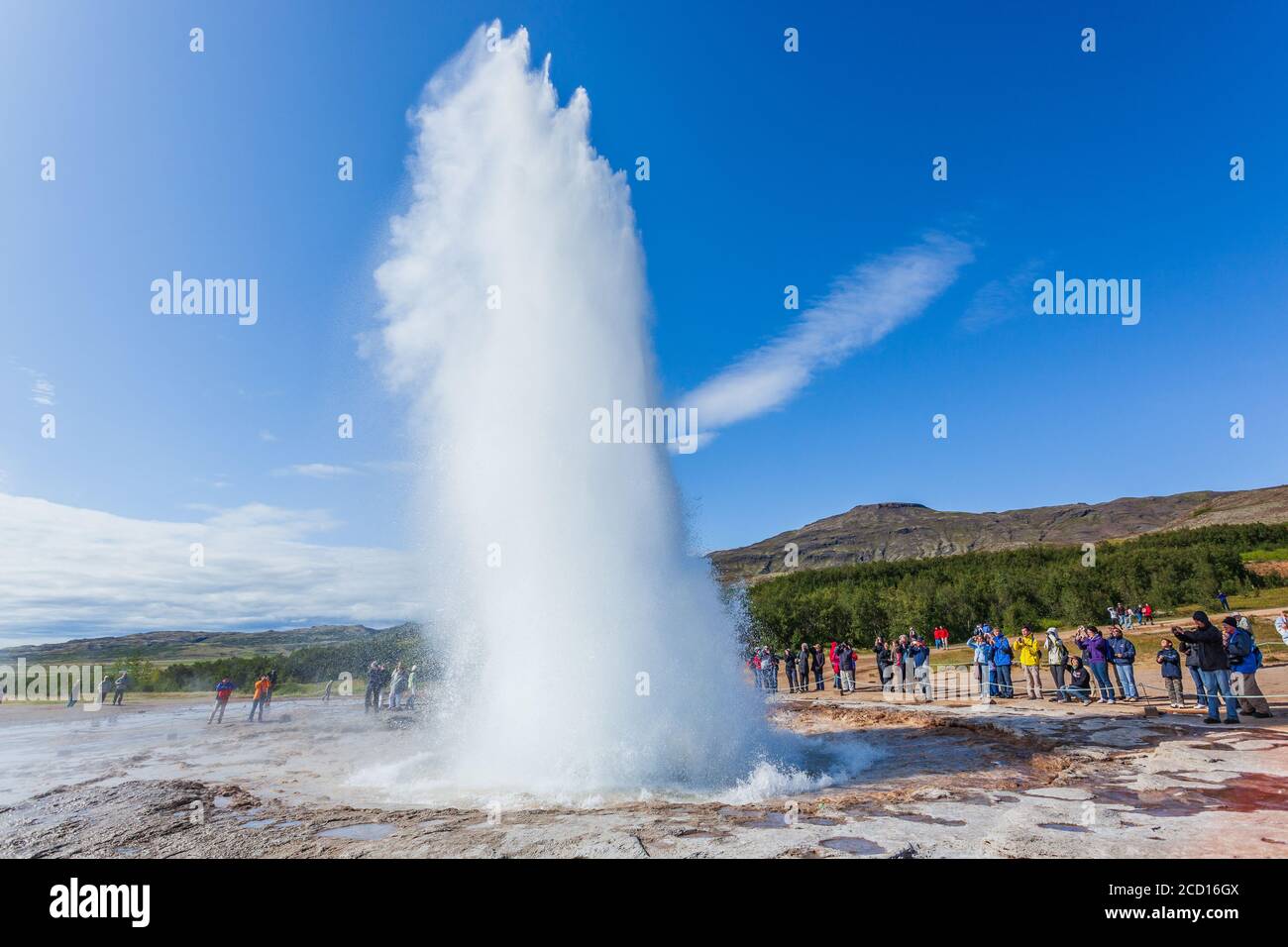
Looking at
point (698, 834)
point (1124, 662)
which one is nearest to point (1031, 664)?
point (1124, 662)

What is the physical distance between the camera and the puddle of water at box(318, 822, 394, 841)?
6.78 metres

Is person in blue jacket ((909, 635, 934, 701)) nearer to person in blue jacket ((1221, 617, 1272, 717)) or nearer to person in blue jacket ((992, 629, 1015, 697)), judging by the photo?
person in blue jacket ((992, 629, 1015, 697))

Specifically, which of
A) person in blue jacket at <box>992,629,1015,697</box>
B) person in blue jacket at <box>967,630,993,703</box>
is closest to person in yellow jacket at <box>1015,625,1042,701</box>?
person in blue jacket at <box>992,629,1015,697</box>

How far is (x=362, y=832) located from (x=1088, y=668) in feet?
57.7

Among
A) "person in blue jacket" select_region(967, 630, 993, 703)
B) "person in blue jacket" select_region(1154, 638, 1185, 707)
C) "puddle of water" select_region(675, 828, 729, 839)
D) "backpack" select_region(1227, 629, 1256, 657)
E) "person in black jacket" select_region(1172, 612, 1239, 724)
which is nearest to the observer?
"puddle of water" select_region(675, 828, 729, 839)

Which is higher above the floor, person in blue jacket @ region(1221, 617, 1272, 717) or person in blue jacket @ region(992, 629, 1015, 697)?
person in blue jacket @ region(1221, 617, 1272, 717)

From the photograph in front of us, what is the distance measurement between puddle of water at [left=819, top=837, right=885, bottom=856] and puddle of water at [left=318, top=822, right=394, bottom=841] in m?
4.33

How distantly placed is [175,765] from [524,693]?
7.32m

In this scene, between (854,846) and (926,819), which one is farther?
(926,819)

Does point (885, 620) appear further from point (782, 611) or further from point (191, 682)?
point (191, 682)

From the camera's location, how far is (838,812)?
7172 mm

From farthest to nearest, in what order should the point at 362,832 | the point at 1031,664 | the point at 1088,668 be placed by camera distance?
1. the point at 1031,664
2. the point at 1088,668
3. the point at 362,832

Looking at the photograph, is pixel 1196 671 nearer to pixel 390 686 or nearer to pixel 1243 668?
pixel 1243 668
